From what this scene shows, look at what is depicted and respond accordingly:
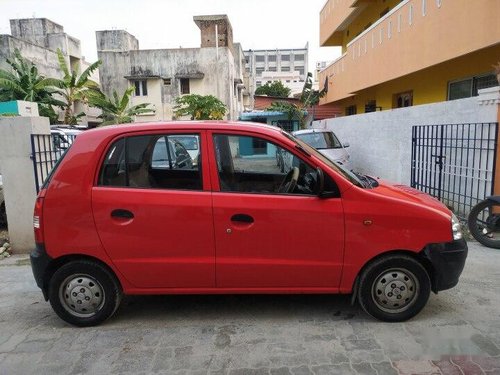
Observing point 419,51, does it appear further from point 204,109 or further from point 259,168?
point 204,109

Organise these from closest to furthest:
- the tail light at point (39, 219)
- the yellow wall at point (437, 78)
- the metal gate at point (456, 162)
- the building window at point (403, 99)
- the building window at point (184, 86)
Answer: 1. the tail light at point (39, 219)
2. the metal gate at point (456, 162)
3. the yellow wall at point (437, 78)
4. the building window at point (403, 99)
5. the building window at point (184, 86)

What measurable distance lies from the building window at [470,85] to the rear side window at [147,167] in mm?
8409

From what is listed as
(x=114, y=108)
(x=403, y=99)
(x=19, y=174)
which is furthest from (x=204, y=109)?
(x=19, y=174)

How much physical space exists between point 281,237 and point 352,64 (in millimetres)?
14006

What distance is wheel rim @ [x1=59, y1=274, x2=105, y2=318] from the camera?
3.48 meters

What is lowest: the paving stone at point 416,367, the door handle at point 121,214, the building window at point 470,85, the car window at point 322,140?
the paving stone at point 416,367

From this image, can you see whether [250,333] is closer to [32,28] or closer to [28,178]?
[28,178]

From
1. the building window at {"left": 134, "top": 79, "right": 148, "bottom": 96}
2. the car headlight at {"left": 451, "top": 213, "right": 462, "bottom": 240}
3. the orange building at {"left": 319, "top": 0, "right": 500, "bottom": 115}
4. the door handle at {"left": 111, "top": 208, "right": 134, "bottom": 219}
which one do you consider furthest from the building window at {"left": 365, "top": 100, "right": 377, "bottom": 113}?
the building window at {"left": 134, "top": 79, "right": 148, "bottom": 96}

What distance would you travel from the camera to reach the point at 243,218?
330cm

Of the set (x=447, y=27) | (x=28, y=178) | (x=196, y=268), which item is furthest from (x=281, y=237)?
(x=447, y=27)

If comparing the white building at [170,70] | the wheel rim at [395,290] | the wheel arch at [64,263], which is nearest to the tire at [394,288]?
the wheel rim at [395,290]

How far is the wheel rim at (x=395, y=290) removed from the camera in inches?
134

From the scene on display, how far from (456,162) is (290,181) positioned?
4.92 meters

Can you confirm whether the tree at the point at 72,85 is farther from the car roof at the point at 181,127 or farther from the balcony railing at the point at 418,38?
the car roof at the point at 181,127
